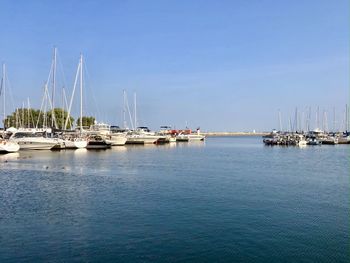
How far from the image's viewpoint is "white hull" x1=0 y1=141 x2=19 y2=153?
6749 cm

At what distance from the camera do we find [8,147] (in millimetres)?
68375

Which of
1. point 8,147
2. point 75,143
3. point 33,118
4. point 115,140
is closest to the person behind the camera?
point 8,147

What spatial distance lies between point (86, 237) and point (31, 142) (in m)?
63.8

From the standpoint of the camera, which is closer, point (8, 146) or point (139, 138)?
point (8, 146)

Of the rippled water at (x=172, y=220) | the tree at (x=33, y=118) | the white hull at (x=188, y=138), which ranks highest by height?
the tree at (x=33, y=118)

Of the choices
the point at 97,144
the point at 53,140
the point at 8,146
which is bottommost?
the point at 97,144

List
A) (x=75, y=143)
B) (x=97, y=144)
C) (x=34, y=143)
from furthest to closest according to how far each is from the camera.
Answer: (x=97, y=144) → (x=75, y=143) → (x=34, y=143)

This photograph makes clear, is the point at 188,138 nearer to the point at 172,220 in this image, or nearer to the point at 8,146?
the point at 8,146

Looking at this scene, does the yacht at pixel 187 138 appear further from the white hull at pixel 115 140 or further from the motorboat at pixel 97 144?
the motorboat at pixel 97 144

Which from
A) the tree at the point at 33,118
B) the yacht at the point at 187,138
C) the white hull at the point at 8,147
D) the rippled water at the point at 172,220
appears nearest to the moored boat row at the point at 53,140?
the white hull at the point at 8,147

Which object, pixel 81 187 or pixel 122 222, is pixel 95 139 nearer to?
pixel 81 187

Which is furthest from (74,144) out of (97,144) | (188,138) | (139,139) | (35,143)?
(188,138)

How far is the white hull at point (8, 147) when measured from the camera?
221 feet

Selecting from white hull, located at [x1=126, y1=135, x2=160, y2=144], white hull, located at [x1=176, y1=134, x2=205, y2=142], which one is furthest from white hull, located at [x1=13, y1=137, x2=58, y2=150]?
white hull, located at [x1=176, y1=134, x2=205, y2=142]
